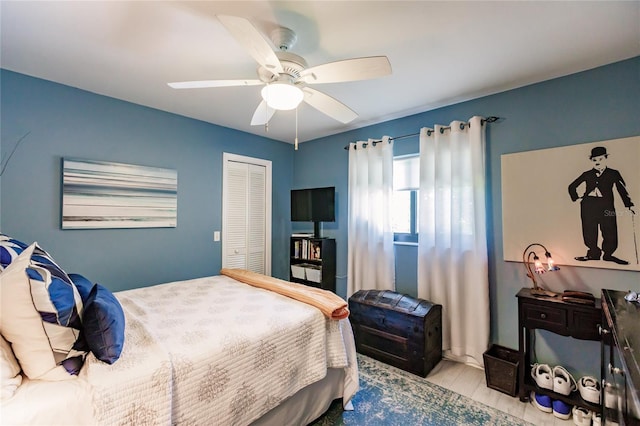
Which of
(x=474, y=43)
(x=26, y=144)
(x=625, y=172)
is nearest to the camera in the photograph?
(x=474, y=43)

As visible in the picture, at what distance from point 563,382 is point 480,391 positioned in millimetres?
560

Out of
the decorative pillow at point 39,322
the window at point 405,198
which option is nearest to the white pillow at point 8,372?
the decorative pillow at point 39,322

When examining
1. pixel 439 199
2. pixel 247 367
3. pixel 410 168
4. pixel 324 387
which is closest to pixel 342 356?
pixel 324 387

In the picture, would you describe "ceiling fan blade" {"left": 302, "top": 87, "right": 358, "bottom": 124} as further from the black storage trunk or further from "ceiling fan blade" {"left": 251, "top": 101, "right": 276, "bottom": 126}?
the black storage trunk

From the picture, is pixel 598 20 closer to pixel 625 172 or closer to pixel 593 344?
pixel 625 172

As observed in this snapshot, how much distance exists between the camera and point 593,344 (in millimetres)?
2102

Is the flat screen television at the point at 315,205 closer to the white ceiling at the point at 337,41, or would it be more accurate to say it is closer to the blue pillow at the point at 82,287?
the white ceiling at the point at 337,41

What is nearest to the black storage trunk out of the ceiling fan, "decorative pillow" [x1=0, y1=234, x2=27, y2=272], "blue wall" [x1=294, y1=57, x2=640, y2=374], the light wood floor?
the light wood floor

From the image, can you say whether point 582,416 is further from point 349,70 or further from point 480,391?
point 349,70

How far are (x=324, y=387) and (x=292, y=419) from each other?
290 mm

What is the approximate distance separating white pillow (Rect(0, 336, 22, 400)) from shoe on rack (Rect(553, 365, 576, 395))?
2998mm

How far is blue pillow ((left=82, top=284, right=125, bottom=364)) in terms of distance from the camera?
3.82ft

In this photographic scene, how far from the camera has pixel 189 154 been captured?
10.7 feet

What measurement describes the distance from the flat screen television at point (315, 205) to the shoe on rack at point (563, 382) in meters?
2.44
